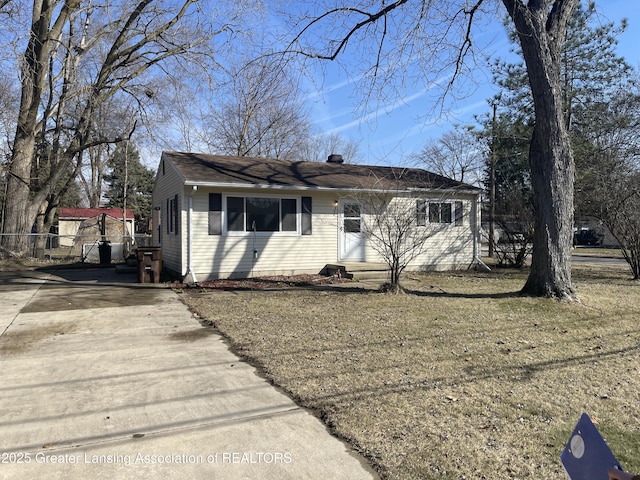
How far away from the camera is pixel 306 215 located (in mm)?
12891

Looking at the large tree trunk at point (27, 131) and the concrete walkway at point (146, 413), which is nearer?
the concrete walkway at point (146, 413)

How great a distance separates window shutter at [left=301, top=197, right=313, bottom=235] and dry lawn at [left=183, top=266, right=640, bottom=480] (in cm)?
438

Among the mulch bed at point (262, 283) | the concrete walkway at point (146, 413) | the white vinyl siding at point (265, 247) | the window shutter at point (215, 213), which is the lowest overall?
the concrete walkway at point (146, 413)

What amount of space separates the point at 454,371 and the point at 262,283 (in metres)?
7.47

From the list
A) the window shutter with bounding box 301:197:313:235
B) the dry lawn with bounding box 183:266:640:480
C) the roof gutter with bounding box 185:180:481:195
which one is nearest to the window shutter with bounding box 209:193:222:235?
the roof gutter with bounding box 185:180:481:195

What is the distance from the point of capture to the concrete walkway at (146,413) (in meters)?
2.71

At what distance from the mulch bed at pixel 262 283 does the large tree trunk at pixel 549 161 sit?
16.9ft

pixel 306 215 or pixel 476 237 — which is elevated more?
pixel 306 215

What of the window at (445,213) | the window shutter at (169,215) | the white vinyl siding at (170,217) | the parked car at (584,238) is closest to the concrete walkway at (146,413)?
the white vinyl siding at (170,217)

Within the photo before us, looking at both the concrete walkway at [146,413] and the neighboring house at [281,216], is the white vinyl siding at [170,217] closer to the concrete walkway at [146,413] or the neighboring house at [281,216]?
the neighboring house at [281,216]

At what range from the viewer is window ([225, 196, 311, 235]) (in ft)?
39.6

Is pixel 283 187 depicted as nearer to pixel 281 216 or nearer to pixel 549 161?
pixel 281 216

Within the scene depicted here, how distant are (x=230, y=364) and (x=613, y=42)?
2281 centimetres

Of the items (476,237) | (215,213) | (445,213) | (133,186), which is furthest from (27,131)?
(133,186)
